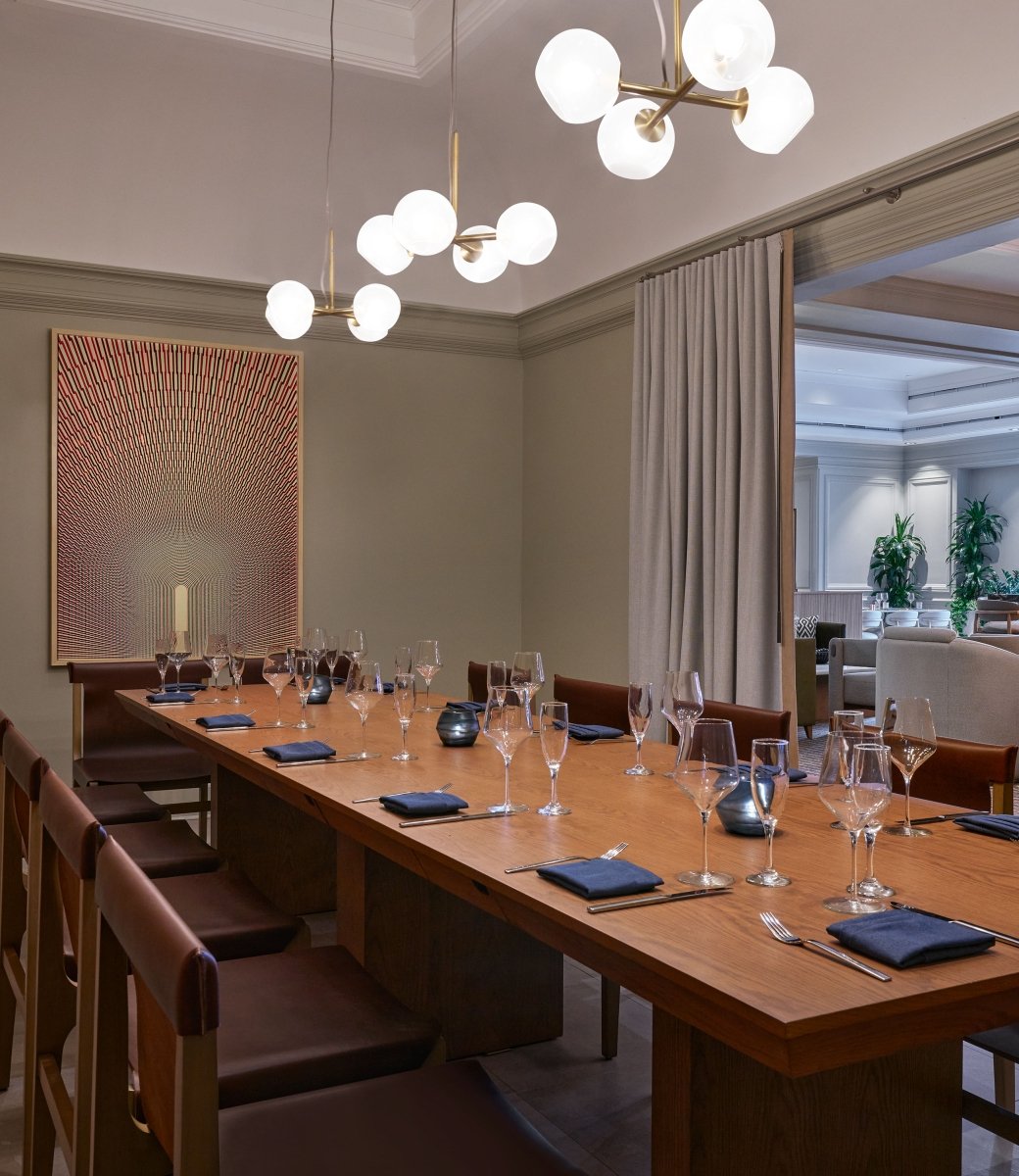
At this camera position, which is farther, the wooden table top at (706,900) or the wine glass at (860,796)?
the wine glass at (860,796)

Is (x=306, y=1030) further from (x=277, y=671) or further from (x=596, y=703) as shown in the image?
(x=596, y=703)

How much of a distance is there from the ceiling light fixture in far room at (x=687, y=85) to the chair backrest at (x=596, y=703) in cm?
165

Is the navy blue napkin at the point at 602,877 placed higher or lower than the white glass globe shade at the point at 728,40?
lower

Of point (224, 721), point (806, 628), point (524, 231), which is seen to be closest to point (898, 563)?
point (806, 628)

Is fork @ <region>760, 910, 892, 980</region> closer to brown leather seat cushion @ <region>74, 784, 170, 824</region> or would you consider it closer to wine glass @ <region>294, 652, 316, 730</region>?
wine glass @ <region>294, 652, 316, 730</region>

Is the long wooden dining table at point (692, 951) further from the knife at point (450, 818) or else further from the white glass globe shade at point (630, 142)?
the white glass globe shade at point (630, 142)

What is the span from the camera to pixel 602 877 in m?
1.58

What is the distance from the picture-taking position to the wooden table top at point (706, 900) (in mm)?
1170

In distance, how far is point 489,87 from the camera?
17.5 feet

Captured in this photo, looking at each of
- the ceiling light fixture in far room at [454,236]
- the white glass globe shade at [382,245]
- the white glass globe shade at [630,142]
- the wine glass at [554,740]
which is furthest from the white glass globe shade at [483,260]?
the wine glass at [554,740]

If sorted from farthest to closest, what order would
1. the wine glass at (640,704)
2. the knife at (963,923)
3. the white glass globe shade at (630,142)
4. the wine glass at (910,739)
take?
the white glass globe shade at (630,142)
the wine glass at (640,704)
the wine glass at (910,739)
the knife at (963,923)

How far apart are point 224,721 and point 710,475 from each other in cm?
245

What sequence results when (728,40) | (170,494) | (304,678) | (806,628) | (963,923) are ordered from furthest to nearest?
(806,628), (170,494), (304,678), (728,40), (963,923)

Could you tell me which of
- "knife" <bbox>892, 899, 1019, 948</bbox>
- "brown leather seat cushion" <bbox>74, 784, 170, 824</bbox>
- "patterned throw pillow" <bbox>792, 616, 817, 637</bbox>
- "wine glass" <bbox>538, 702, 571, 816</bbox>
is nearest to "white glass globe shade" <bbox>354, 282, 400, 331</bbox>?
"brown leather seat cushion" <bbox>74, 784, 170, 824</bbox>
